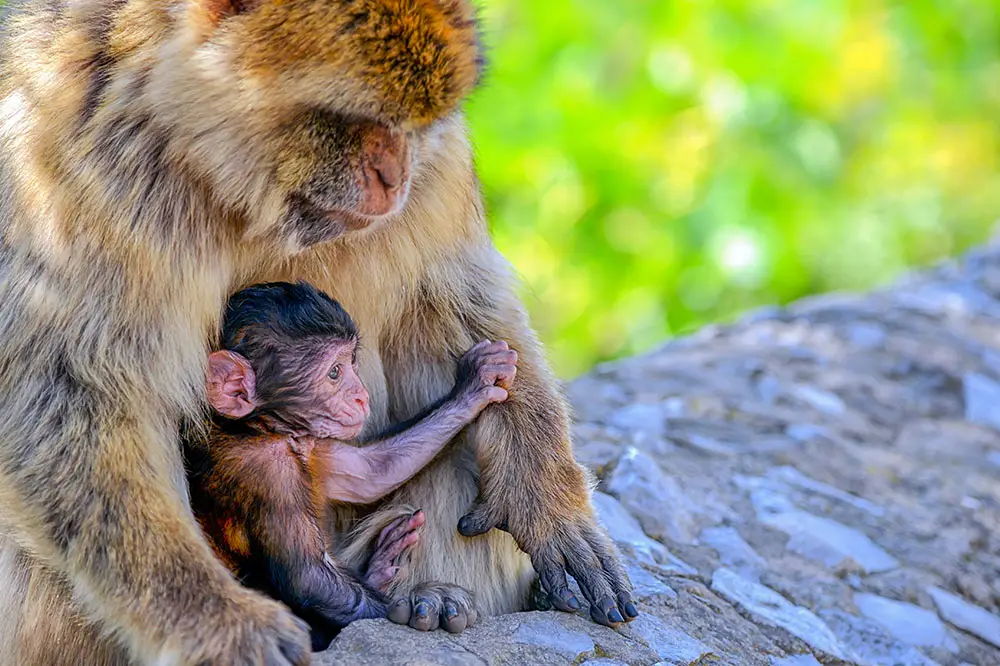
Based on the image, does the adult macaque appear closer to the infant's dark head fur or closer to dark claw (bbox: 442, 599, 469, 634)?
the infant's dark head fur

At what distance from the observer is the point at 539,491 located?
121 inches

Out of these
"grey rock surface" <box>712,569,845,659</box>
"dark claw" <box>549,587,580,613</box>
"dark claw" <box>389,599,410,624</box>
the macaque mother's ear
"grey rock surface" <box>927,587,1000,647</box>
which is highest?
the macaque mother's ear

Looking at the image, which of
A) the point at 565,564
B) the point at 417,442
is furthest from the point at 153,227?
the point at 565,564

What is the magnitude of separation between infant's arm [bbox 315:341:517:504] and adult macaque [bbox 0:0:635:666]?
1.21ft

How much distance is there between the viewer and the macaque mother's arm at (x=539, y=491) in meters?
3.05

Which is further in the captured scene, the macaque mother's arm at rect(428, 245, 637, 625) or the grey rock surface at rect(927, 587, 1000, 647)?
the grey rock surface at rect(927, 587, 1000, 647)

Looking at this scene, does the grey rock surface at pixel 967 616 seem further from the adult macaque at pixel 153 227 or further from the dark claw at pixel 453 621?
the adult macaque at pixel 153 227

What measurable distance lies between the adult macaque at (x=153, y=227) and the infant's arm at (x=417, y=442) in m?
0.37

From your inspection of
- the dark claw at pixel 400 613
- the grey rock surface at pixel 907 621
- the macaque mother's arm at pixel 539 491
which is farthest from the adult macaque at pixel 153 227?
the grey rock surface at pixel 907 621

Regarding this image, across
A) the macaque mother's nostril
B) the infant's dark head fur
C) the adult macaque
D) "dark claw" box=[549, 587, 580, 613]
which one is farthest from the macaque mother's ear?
"dark claw" box=[549, 587, 580, 613]

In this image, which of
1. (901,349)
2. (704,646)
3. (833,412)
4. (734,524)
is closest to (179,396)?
(704,646)

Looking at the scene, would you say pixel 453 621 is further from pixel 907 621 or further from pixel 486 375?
pixel 907 621

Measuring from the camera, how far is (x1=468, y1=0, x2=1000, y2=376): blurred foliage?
7.41 metres

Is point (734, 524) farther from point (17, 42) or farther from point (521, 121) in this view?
point (521, 121)
